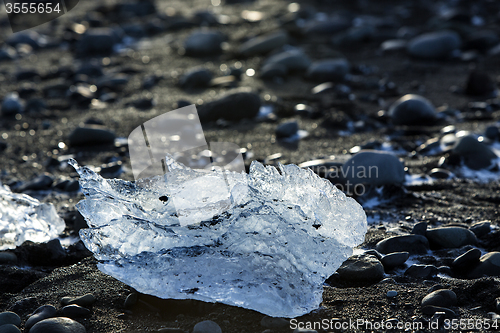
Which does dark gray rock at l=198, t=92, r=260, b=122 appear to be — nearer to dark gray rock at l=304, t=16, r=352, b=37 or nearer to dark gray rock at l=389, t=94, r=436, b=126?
dark gray rock at l=389, t=94, r=436, b=126

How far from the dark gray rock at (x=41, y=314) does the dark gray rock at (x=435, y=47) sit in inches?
227

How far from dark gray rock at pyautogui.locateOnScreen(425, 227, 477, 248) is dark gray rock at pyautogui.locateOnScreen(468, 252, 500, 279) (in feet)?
0.85

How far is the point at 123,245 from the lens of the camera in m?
2.00

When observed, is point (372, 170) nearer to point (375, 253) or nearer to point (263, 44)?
point (375, 253)

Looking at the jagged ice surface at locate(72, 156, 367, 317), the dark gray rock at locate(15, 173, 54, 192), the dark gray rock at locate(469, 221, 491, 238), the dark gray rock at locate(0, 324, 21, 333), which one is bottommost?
the dark gray rock at locate(15, 173, 54, 192)

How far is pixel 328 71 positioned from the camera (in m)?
5.83

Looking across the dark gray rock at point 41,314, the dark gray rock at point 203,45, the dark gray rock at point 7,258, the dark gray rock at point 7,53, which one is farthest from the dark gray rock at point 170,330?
the dark gray rock at point 7,53

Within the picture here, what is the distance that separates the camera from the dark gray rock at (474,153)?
3.58 meters

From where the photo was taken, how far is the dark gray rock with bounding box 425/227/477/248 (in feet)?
8.17

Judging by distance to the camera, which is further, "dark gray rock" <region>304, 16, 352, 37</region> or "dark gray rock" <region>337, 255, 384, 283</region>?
"dark gray rock" <region>304, 16, 352, 37</region>

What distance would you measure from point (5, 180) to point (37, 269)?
156 centimetres

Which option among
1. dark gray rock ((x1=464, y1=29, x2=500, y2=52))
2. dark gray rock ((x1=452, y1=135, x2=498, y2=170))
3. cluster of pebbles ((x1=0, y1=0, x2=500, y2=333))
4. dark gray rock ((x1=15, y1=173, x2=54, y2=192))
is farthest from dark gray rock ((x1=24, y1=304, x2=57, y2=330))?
dark gray rock ((x1=464, y1=29, x2=500, y2=52))

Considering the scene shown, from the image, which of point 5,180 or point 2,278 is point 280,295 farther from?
point 5,180

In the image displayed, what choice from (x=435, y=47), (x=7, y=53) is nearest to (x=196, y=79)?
(x=435, y=47)
